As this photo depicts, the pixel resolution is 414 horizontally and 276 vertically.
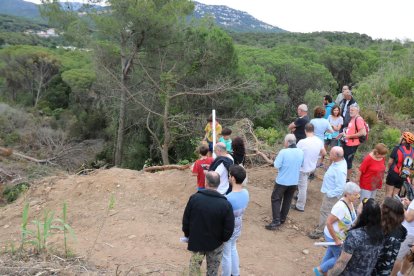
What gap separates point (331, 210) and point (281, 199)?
53.3 inches

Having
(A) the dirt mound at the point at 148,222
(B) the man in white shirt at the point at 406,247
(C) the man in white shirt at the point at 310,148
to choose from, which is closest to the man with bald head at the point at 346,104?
(C) the man in white shirt at the point at 310,148

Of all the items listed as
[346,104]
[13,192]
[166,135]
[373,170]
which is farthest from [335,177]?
[166,135]

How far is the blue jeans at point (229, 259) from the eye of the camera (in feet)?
12.8

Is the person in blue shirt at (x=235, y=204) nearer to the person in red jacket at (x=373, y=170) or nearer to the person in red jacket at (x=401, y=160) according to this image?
the person in red jacket at (x=373, y=170)

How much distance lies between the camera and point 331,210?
13.4ft

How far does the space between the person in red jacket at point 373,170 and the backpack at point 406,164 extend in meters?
0.27

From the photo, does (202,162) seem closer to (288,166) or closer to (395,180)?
(288,166)

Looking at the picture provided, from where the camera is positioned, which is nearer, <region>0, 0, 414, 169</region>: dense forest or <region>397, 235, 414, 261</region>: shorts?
<region>397, 235, 414, 261</region>: shorts

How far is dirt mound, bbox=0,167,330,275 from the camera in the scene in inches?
183

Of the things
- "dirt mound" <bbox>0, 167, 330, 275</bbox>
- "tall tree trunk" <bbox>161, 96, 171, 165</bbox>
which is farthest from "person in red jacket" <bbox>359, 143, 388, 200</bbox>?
"tall tree trunk" <bbox>161, 96, 171, 165</bbox>

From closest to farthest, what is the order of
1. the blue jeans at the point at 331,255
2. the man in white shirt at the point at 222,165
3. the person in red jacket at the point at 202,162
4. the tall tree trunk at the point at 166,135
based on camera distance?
1. the blue jeans at the point at 331,255
2. the man in white shirt at the point at 222,165
3. the person in red jacket at the point at 202,162
4. the tall tree trunk at the point at 166,135

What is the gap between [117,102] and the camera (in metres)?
16.5

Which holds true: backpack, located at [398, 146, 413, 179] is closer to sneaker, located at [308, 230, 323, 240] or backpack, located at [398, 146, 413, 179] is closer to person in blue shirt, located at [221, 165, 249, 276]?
sneaker, located at [308, 230, 323, 240]

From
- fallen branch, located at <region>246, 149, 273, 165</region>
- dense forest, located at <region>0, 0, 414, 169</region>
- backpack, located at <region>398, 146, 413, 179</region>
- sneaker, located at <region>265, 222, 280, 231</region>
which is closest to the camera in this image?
backpack, located at <region>398, 146, 413, 179</region>
